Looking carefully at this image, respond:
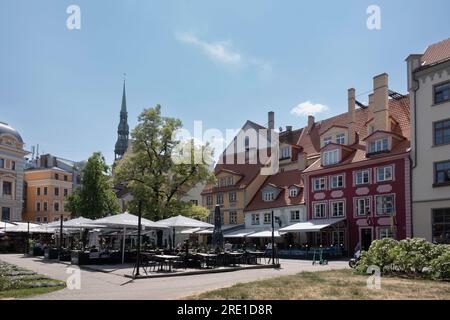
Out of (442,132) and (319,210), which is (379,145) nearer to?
(442,132)

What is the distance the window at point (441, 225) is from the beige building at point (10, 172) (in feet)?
172

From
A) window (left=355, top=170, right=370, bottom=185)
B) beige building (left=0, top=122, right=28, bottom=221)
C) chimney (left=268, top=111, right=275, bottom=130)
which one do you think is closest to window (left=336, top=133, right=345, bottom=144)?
window (left=355, top=170, right=370, bottom=185)

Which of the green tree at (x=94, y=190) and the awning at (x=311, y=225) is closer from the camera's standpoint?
the awning at (x=311, y=225)

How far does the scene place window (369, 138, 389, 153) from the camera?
128ft

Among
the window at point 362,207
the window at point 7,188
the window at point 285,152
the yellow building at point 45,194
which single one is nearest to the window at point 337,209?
the window at point 362,207

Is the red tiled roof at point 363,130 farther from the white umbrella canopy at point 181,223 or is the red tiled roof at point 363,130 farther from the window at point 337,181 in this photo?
the white umbrella canopy at point 181,223

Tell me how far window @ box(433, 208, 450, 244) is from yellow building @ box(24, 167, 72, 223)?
58835mm

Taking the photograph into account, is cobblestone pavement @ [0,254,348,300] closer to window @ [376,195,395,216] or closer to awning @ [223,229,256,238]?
window @ [376,195,395,216]

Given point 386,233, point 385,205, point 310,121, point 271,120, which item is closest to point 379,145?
point 385,205

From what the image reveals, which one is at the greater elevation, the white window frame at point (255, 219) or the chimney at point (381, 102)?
the chimney at point (381, 102)

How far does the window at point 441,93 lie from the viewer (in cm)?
3444

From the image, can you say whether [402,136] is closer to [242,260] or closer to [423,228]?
[423,228]
